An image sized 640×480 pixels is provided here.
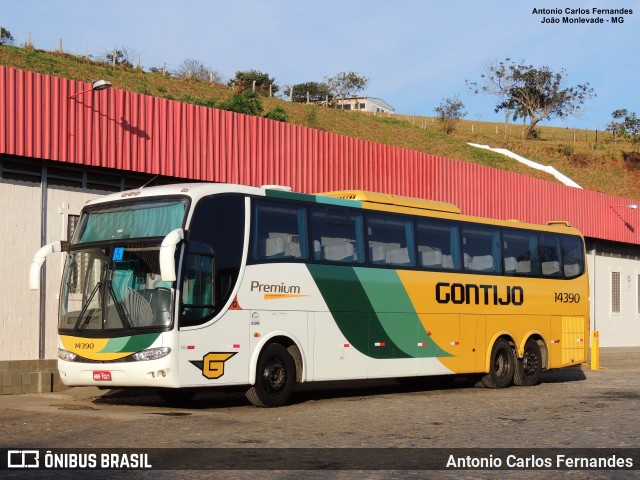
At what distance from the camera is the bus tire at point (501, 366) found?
67.8ft

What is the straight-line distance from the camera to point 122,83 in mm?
63625

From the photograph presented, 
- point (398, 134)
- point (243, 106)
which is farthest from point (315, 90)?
point (243, 106)

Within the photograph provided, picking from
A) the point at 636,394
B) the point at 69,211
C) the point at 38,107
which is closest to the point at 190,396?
the point at 69,211

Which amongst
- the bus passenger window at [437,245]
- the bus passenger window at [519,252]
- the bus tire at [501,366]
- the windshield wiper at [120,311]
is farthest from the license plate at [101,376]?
Answer: the bus passenger window at [519,252]

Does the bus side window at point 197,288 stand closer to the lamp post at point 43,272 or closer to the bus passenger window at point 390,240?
the bus passenger window at point 390,240

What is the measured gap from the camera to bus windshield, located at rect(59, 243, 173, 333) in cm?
1383

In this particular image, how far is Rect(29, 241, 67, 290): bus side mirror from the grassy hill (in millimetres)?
43728

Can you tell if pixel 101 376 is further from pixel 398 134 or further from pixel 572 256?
pixel 398 134

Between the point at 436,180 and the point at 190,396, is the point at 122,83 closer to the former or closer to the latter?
the point at 436,180

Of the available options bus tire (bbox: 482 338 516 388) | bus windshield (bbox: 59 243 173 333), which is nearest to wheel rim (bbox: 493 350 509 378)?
bus tire (bbox: 482 338 516 388)

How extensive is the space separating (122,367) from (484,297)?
8836 mm

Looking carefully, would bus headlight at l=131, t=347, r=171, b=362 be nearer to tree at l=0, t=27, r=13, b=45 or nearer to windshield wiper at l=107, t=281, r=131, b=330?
windshield wiper at l=107, t=281, r=131, b=330

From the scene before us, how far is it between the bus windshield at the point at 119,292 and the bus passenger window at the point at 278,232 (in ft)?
5.78

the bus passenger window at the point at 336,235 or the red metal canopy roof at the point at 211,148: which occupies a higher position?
the red metal canopy roof at the point at 211,148
